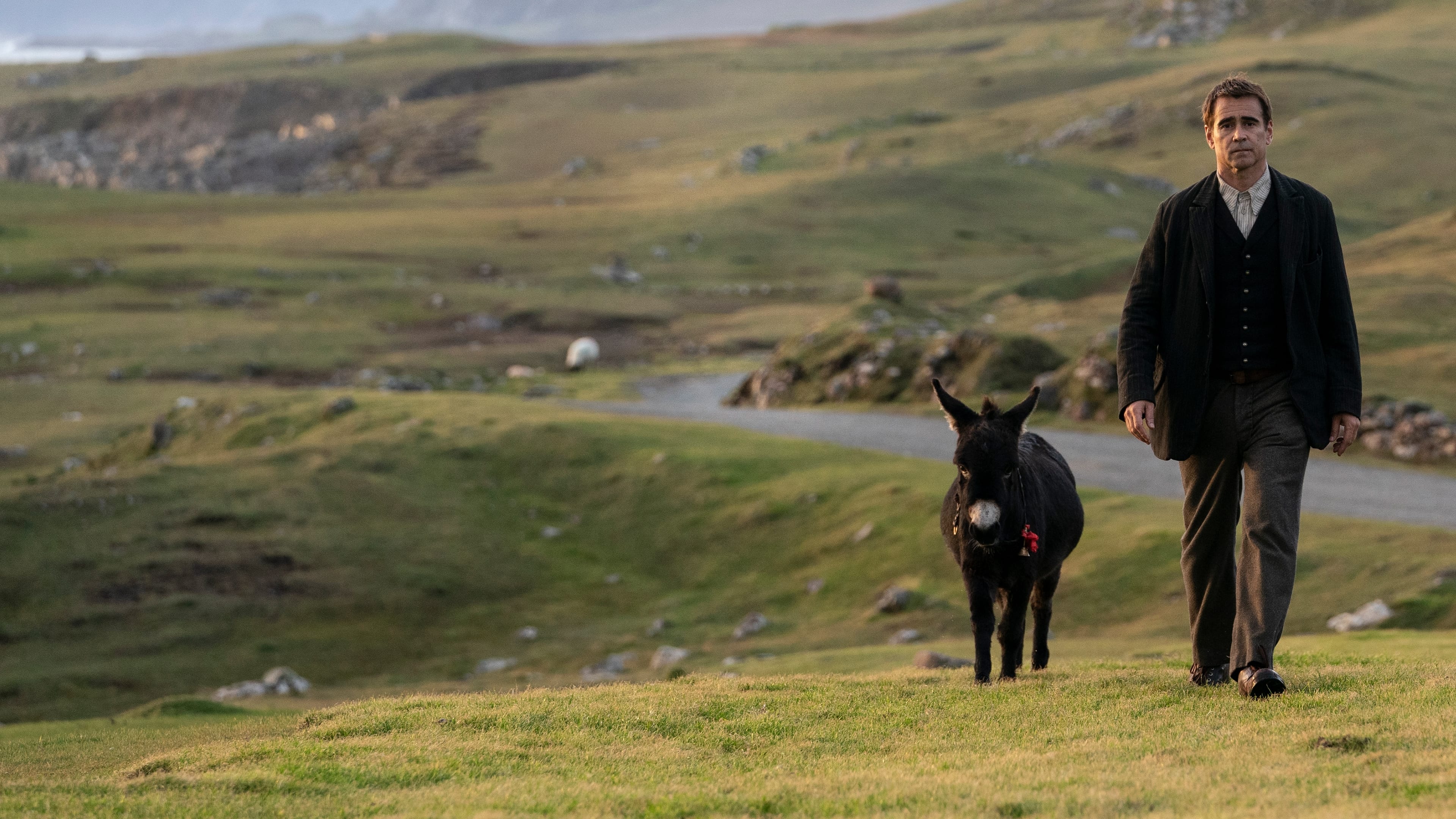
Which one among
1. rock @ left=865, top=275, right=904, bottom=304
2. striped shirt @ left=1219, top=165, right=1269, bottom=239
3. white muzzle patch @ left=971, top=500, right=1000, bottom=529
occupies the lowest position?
rock @ left=865, top=275, right=904, bottom=304

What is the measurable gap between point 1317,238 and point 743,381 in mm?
47485

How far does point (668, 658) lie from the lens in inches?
1043

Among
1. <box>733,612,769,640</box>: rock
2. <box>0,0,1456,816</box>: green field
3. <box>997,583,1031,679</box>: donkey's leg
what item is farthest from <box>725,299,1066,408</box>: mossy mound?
<box>997,583,1031,679</box>: donkey's leg

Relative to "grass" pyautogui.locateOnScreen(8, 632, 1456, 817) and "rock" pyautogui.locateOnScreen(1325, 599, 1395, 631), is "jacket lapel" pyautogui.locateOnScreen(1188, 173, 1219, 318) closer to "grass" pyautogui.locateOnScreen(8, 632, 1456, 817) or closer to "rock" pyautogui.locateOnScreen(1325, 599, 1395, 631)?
"grass" pyautogui.locateOnScreen(8, 632, 1456, 817)

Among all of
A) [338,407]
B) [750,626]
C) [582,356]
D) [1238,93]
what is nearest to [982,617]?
[1238,93]

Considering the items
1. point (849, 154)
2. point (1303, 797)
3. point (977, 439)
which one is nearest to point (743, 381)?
point (977, 439)

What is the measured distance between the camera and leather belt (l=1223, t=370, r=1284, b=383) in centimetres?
1080

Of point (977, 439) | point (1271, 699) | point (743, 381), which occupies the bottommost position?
point (743, 381)

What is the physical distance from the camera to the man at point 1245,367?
34.8ft

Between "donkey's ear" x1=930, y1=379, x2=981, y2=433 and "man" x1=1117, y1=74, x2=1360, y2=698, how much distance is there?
1.38 m

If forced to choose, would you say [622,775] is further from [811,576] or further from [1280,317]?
[811,576]

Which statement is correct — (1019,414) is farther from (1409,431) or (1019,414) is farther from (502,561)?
(1409,431)

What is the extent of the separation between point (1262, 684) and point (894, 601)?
16986 mm

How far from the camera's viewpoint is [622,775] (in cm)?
958
